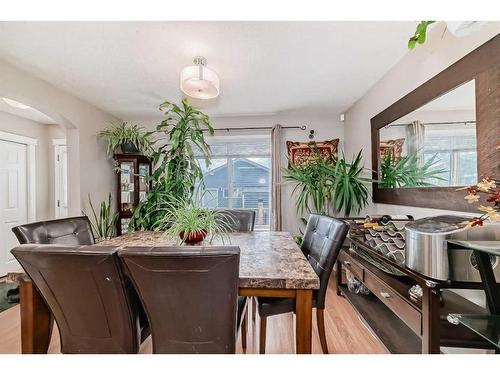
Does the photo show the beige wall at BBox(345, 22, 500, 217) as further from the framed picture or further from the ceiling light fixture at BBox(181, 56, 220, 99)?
the ceiling light fixture at BBox(181, 56, 220, 99)

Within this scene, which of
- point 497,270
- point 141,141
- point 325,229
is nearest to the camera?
point 497,270

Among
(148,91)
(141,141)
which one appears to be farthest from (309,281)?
(141,141)

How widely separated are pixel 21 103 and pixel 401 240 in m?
3.51

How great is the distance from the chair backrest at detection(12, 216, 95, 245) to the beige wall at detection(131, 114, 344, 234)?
2524 millimetres

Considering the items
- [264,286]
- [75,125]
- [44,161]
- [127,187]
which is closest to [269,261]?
[264,286]

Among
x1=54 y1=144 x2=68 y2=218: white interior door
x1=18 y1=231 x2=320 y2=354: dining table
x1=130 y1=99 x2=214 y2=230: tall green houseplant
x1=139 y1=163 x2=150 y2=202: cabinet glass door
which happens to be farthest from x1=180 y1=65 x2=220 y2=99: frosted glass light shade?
x1=54 y1=144 x2=68 y2=218: white interior door

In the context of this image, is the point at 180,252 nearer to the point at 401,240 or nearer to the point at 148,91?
the point at 401,240

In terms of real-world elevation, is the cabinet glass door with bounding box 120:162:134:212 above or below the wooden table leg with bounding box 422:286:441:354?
above

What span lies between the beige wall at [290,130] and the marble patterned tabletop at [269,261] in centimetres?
191

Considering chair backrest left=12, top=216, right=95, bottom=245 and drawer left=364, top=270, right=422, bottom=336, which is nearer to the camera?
drawer left=364, top=270, right=422, bottom=336

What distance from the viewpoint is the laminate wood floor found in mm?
1775

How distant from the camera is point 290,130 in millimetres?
3844

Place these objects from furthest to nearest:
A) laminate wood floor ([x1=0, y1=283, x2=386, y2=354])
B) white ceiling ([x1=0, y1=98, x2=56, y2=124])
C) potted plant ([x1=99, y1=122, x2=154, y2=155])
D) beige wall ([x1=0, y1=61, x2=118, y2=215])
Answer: potted plant ([x1=99, y1=122, x2=154, y2=155])
white ceiling ([x1=0, y1=98, x2=56, y2=124])
beige wall ([x1=0, y1=61, x2=118, y2=215])
laminate wood floor ([x1=0, y1=283, x2=386, y2=354])

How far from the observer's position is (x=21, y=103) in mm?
2412
